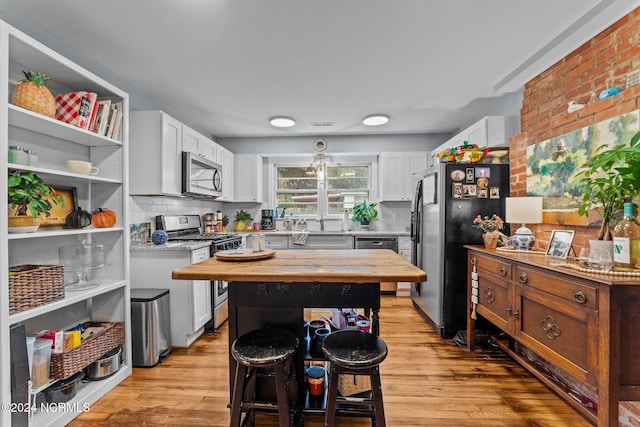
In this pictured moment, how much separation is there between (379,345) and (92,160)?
238 centimetres

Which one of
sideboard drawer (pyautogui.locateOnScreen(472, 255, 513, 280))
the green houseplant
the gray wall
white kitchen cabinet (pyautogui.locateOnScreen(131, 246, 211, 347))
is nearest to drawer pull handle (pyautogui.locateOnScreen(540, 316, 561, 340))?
sideboard drawer (pyautogui.locateOnScreen(472, 255, 513, 280))

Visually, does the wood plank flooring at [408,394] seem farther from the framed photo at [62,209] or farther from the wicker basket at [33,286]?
the framed photo at [62,209]

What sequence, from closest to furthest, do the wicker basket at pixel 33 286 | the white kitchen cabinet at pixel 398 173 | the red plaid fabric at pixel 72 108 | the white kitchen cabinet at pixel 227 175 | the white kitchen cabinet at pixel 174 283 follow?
the wicker basket at pixel 33 286 < the red plaid fabric at pixel 72 108 < the white kitchen cabinet at pixel 174 283 < the white kitchen cabinet at pixel 227 175 < the white kitchen cabinet at pixel 398 173

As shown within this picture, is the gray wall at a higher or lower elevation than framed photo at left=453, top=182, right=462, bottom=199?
higher

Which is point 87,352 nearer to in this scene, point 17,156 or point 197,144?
point 17,156

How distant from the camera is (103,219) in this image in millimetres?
2092

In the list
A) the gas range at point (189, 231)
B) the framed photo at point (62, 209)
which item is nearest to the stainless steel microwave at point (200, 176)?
the gas range at point (189, 231)

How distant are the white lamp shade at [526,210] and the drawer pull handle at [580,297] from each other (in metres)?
0.96

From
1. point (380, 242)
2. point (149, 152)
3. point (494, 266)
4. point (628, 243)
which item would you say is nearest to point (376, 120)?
point (380, 242)

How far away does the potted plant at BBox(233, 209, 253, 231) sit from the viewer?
16.0 feet

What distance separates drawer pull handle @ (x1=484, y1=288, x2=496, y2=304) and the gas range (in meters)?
2.51

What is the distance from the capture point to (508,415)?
1.78 meters

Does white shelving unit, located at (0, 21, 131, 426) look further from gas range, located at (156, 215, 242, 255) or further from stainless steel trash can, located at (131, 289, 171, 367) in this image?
gas range, located at (156, 215, 242, 255)

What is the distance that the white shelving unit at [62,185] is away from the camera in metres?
1.41
